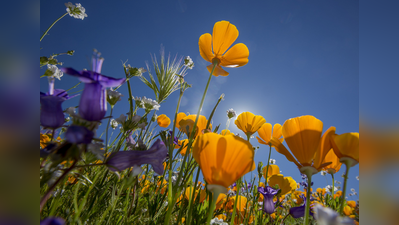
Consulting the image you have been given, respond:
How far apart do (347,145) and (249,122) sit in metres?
0.91

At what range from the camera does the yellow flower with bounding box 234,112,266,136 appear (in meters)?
1.50

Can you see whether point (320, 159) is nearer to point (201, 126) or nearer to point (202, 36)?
point (201, 126)

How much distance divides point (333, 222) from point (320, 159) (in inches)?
19.2

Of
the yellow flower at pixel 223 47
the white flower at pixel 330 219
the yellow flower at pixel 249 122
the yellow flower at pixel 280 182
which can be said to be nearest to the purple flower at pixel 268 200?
the yellow flower at pixel 280 182

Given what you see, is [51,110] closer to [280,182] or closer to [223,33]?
[223,33]

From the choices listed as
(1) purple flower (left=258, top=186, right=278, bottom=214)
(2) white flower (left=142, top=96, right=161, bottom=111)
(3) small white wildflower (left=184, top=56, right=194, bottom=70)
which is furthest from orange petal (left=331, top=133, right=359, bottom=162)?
(3) small white wildflower (left=184, top=56, right=194, bottom=70)

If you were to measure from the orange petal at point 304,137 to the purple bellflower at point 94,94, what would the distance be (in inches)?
23.1

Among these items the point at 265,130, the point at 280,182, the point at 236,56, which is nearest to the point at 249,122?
the point at 265,130

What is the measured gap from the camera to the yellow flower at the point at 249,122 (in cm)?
150

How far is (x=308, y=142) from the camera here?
0.67m

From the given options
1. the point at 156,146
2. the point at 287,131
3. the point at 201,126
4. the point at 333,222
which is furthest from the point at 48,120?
the point at 201,126

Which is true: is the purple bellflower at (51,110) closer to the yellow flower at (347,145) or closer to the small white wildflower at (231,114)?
the yellow flower at (347,145)

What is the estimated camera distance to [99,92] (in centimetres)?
46

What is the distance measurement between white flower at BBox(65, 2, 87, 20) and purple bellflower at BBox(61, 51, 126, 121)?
2.43 m
